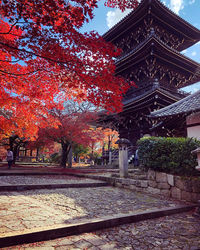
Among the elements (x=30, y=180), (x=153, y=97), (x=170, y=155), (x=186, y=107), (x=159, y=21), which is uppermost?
(x=159, y=21)

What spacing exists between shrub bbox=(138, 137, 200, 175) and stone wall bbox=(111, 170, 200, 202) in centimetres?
27

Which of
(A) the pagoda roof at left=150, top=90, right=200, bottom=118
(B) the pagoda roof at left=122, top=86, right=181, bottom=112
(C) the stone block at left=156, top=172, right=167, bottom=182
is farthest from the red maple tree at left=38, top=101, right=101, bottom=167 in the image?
(C) the stone block at left=156, top=172, right=167, bottom=182

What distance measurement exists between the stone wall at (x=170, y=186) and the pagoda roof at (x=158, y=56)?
1194 cm

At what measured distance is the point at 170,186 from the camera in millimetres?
5664

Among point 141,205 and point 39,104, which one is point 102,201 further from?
point 39,104

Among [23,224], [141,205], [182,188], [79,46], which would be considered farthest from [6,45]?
[182,188]

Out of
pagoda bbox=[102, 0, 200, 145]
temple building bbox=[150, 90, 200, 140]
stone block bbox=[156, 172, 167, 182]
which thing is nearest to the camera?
stone block bbox=[156, 172, 167, 182]

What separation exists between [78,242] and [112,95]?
4361 millimetres

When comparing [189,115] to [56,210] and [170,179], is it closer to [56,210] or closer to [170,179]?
[170,179]

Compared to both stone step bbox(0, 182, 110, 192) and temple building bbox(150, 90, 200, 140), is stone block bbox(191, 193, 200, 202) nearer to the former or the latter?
temple building bbox(150, 90, 200, 140)

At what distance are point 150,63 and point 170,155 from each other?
1194 centimetres

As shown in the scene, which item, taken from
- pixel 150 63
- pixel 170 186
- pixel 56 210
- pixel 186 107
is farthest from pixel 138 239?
pixel 150 63

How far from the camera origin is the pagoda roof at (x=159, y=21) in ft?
51.6

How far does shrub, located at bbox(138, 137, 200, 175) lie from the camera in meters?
5.49
